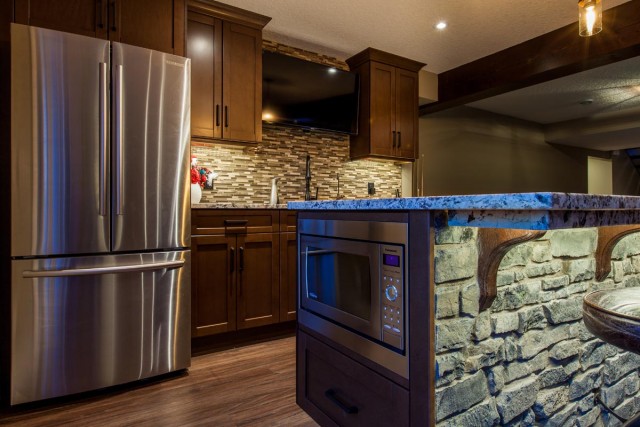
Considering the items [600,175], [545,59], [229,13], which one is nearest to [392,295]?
[229,13]

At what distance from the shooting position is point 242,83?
310 centimetres

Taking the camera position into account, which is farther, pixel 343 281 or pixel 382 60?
pixel 382 60

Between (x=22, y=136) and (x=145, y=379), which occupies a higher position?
(x=22, y=136)

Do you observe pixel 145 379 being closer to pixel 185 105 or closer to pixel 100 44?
pixel 185 105

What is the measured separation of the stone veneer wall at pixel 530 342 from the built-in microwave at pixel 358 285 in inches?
4.4

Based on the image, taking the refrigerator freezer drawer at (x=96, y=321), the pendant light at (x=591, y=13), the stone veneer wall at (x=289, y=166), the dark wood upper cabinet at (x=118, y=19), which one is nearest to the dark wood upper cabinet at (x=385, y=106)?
the stone veneer wall at (x=289, y=166)

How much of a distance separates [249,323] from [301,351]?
1.36 meters

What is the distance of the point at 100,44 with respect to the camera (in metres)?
2.04

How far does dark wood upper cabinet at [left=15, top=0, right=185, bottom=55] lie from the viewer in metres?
2.07

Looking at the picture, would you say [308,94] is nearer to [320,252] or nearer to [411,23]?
[411,23]

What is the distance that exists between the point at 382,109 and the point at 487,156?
2717 mm

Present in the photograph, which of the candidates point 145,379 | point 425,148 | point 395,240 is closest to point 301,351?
point 395,240

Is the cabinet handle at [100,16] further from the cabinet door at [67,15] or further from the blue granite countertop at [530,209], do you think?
the blue granite countertop at [530,209]

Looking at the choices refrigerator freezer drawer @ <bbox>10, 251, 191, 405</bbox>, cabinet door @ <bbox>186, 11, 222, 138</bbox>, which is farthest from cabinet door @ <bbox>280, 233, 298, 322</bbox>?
cabinet door @ <bbox>186, 11, 222, 138</bbox>
